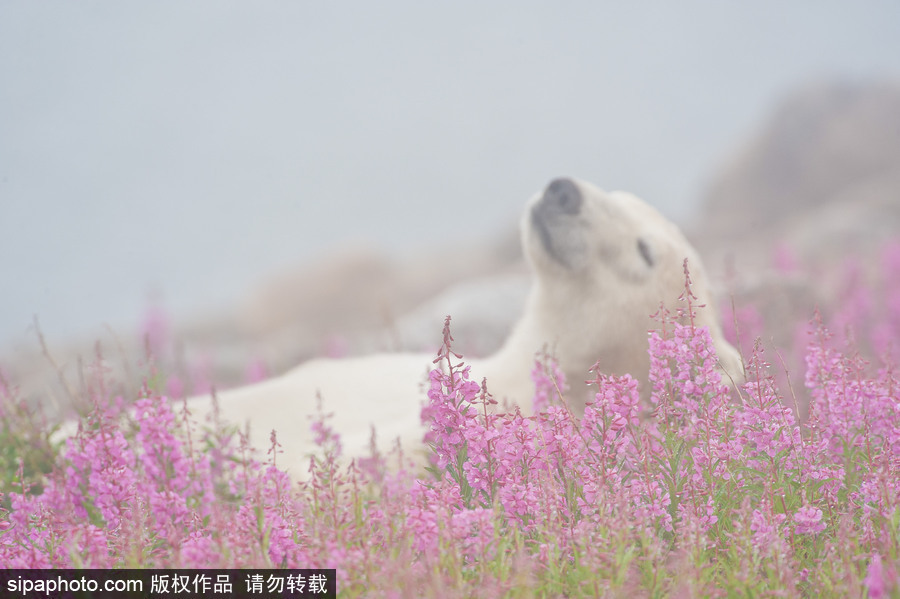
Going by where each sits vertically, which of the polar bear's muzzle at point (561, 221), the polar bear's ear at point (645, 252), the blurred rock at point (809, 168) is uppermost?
the blurred rock at point (809, 168)

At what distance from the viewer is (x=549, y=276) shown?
4.92 m

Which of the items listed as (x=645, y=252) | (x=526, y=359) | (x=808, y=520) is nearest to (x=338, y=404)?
(x=526, y=359)

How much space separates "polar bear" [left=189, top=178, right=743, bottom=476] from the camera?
4.64 m

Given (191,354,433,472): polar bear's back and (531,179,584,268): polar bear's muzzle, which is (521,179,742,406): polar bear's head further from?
(191,354,433,472): polar bear's back

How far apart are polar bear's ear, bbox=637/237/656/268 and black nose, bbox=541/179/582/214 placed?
389mm

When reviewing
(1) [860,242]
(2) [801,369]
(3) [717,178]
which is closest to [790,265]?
(2) [801,369]

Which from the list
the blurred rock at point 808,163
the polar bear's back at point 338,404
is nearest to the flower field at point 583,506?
the polar bear's back at point 338,404

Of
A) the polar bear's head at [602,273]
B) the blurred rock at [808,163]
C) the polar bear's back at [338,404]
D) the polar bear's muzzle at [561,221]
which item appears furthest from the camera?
the blurred rock at [808,163]

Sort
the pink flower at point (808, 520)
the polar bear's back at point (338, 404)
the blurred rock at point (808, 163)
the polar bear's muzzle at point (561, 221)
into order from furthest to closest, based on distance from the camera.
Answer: the blurred rock at point (808, 163), the polar bear's back at point (338, 404), the polar bear's muzzle at point (561, 221), the pink flower at point (808, 520)

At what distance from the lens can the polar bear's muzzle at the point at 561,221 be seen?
4.77 metres

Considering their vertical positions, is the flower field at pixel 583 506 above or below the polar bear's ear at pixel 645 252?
below

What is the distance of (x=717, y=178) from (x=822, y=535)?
2483cm

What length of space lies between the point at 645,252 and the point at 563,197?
1.80ft

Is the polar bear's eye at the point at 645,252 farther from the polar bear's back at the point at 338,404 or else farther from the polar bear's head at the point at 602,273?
the polar bear's back at the point at 338,404
